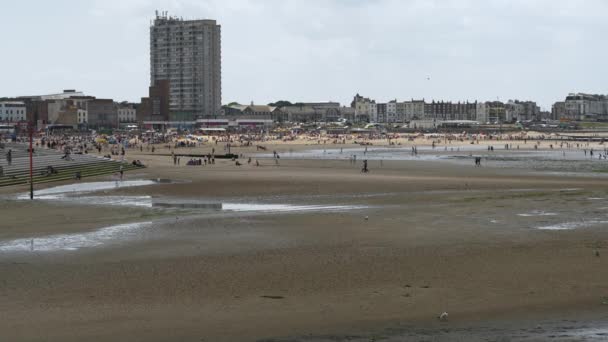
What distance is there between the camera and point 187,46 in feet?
563

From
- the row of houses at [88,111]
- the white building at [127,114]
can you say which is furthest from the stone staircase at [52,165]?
the white building at [127,114]

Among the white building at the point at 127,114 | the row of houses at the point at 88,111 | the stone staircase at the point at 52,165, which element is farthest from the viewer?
the white building at the point at 127,114

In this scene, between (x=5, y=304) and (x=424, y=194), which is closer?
(x=5, y=304)

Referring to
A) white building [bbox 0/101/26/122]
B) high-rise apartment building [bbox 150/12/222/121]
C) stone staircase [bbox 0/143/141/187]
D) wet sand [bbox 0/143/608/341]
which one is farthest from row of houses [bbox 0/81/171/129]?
wet sand [bbox 0/143/608/341]

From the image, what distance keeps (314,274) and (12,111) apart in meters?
146

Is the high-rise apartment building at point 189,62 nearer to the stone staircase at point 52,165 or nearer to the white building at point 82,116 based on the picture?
the white building at point 82,116

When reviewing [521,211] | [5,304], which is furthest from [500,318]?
[521,211]

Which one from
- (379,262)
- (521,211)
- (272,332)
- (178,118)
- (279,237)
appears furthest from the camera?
(178,118)

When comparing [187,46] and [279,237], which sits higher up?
[187,46]

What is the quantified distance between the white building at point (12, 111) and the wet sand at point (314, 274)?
12891 centimetres

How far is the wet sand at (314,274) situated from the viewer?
447 inches

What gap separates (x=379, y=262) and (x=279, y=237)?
4332 millimetres

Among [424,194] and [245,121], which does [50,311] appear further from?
[245,121]

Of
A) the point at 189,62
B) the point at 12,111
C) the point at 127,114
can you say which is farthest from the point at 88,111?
the point at 189,62
